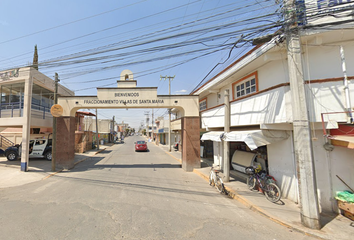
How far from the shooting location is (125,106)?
1176cm

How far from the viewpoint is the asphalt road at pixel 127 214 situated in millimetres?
3965

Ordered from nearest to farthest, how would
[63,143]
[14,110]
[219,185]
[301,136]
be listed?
[301,136] < [219,185] < [63,143] < [14,110]

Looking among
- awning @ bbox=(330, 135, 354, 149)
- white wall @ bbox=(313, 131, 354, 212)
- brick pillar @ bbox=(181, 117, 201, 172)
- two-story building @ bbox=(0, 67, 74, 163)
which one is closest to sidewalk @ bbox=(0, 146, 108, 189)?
two-story building @ bbox=(0, 67, 74, 163)

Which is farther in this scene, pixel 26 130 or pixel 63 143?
pixel 63 143

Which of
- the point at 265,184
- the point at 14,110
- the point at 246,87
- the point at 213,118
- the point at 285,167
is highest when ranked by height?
the point at 246,87

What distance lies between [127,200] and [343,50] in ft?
29.7

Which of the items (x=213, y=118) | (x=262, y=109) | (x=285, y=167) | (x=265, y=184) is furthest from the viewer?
(x=213, y=118)

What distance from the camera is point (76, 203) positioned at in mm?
5684

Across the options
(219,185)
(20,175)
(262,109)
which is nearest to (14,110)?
(20,175)

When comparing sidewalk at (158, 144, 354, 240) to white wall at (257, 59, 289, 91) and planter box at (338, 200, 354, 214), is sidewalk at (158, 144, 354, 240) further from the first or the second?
white wall at (257, 59, 289, 91)

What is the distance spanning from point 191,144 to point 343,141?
7.73m

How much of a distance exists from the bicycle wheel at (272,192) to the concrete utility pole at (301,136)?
1376 millimetres

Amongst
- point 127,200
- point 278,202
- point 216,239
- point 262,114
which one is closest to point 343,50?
point 262,114

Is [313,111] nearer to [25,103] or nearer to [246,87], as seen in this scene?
[246,87]
